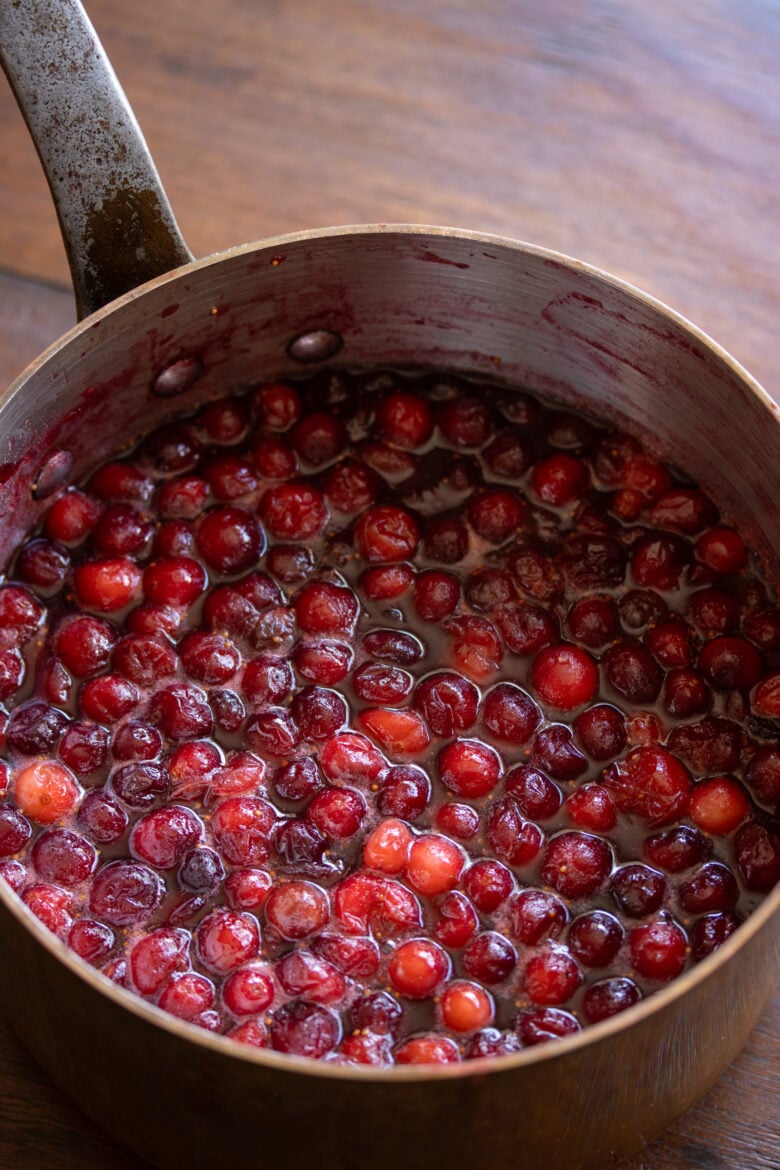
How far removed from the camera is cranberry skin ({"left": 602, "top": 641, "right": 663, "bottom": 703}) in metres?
1.03

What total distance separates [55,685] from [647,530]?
499mm

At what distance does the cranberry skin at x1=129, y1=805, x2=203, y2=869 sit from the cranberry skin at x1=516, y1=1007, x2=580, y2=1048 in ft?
0.88

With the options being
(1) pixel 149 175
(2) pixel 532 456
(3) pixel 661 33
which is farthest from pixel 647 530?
(3) pixel 661 33

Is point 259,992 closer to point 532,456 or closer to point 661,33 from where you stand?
point 532,456

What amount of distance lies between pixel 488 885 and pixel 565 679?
0.58 ft

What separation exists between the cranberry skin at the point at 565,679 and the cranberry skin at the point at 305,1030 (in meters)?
0.30

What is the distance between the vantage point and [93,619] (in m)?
1.06

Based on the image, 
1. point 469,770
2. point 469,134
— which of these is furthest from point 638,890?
point 469,134

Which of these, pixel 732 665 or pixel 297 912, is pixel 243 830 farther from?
pixel 732 665

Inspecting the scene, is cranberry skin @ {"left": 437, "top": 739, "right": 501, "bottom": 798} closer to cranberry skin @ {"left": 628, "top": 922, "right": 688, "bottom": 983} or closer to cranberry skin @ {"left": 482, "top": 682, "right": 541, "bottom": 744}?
cranberry skin @ {"left": 482, "top": 682, "right": 541, "bottom": 744}

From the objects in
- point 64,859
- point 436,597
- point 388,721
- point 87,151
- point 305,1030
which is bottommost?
point 305,1030

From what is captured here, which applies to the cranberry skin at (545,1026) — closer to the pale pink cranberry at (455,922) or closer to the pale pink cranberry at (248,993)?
the pale pink cranberry at (455,922)

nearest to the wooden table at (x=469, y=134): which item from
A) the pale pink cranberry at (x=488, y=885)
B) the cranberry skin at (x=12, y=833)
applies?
the cranberry skin at (x=12, y=833)

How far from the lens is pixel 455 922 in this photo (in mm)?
929
